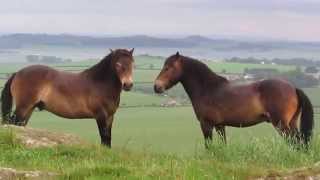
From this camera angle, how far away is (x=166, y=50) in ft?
251

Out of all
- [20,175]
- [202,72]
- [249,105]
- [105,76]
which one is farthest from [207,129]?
[20,175]

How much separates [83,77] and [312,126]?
465 centimetres

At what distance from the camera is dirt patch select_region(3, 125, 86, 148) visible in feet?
30.0

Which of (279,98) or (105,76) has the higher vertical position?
(105,76)

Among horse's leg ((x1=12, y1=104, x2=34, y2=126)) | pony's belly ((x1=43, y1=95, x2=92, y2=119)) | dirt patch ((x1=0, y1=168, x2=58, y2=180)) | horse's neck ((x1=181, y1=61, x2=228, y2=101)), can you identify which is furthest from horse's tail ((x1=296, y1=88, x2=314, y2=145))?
dirt patch ((x1=0, y1=168, x2=58, y2=180))

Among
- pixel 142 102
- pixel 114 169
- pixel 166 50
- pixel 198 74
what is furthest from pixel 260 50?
pixel 114 169

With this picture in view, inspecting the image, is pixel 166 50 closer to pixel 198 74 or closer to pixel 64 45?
pixel 64 45

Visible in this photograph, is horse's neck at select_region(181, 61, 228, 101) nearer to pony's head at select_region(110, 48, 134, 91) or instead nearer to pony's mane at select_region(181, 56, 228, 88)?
pony's mane at select_region(181, 56, 228, 88)

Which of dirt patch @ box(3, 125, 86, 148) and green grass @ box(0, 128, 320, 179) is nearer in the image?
green grass @ box(0, 128, 320, 179)

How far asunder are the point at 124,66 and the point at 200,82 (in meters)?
1.62

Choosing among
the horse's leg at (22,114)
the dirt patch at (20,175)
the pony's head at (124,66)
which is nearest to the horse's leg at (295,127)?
the pony's head at (124,66)

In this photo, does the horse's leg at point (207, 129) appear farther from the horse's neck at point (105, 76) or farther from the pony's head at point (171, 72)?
the horse's neck at point (105, 76)

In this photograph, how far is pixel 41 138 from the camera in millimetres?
9422

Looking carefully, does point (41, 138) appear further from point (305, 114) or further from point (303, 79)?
point (303, 79)
